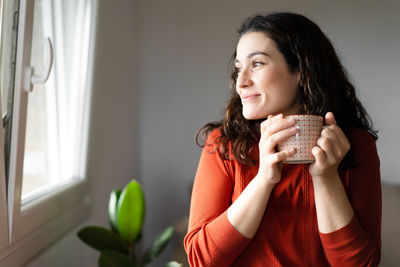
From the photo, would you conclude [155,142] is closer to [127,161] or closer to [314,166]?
[127,161]

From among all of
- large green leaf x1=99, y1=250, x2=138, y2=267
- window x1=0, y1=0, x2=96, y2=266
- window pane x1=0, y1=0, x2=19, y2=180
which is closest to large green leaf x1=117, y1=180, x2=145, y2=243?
large green leaf x1=99, y1=250, x2=138, y2=267

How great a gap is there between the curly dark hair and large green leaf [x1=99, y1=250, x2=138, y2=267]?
580 mm

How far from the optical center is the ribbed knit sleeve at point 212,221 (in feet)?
2.61

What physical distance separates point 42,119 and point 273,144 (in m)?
1.03

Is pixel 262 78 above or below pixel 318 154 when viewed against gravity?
above

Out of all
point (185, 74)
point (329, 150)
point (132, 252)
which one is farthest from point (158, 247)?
point (185, 74)

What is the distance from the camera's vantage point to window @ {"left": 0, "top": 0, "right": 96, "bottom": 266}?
1029 mm

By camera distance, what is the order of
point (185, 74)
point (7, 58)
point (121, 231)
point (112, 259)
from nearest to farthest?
point (7, 58)
point (112, 259)
point (121, 231)
point (185, 74)

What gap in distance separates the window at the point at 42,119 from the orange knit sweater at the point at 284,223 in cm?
53

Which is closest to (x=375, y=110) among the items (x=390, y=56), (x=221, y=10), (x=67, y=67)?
(x=390, y=56)

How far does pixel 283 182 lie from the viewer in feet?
2.96

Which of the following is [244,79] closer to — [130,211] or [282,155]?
[282,155]

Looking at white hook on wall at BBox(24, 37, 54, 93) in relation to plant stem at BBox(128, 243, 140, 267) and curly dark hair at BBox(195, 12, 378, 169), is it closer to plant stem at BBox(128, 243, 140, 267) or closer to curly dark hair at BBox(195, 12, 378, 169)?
curly dark hair at BBox(195, 12, 378, 169)

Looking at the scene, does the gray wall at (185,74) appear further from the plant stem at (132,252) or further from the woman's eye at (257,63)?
the woman's eye at (257,63)
